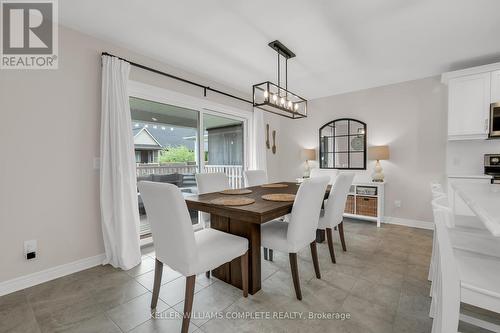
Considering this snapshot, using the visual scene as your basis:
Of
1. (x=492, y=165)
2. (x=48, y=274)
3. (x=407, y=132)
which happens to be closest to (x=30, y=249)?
(x=48, y=274)

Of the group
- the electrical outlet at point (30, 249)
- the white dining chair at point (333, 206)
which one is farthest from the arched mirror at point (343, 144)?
the electrical outlet at point (30, 249)

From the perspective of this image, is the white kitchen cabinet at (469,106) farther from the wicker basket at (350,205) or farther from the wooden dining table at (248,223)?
the wooden dining table at (248,223)

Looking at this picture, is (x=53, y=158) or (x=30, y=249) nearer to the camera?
(x=30, y=249)

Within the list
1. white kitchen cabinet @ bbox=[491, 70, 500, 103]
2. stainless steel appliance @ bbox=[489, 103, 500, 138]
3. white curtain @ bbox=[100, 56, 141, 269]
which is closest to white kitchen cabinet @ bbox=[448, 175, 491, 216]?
stainless steel appliance @ bbox=[489, 103, 500, 138]

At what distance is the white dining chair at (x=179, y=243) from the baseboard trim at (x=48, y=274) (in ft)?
3.97

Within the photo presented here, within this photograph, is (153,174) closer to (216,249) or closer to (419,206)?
(216,249)

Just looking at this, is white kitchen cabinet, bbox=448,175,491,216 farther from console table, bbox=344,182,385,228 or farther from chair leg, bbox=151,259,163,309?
chair leg, bbox=151,259,163,309

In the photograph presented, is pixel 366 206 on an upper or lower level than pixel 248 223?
lower

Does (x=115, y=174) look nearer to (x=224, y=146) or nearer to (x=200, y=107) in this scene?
(x=200, y=107)

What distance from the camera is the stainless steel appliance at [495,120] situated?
2869mm

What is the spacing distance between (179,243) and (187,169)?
2236mm

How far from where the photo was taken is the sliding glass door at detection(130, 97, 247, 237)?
120 inches

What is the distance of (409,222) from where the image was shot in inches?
150

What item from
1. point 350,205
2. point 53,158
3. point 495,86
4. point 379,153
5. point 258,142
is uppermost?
point 495,86
